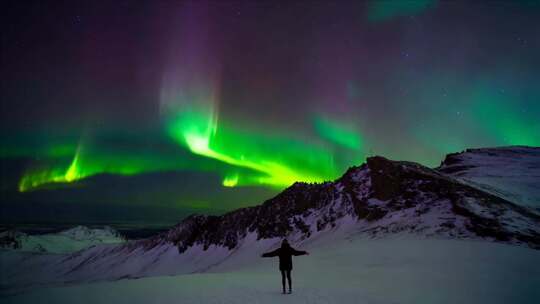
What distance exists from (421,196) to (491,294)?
56.5m

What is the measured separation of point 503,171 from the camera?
361 feet

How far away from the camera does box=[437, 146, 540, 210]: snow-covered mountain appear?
78.5m

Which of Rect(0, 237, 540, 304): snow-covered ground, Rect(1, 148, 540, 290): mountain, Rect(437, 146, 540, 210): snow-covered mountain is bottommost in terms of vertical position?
Rect(0, 237, 540, 304): snow-covered ground

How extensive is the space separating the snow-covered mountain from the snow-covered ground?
5747 cm

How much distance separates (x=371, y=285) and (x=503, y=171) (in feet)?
372

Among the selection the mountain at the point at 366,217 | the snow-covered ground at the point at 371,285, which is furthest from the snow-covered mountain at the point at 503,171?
the snow-covered ground at the point at 371,285

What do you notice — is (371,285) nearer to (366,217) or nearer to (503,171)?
(366,217)

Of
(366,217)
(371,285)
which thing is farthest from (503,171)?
(371,285)

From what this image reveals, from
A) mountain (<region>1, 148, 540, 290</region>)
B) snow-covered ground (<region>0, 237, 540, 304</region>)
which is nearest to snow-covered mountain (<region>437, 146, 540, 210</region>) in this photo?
mountain (<region>1, 148, 540, 290</region>)

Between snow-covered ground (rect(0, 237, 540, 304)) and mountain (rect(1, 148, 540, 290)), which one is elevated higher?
mountain (rect(1, 148, 540, 290))

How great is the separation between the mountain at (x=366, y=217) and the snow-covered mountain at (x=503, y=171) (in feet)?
7.69

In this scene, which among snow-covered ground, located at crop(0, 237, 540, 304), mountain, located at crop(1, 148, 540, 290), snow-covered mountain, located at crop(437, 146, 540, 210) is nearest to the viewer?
snow-covered ground, located at crop(0, 237, 540, 304)

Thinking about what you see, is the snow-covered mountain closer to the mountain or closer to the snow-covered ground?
the mountain

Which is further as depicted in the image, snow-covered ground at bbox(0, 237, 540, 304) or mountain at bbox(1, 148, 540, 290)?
mountain at bbox(1, 148, 540, 290)
